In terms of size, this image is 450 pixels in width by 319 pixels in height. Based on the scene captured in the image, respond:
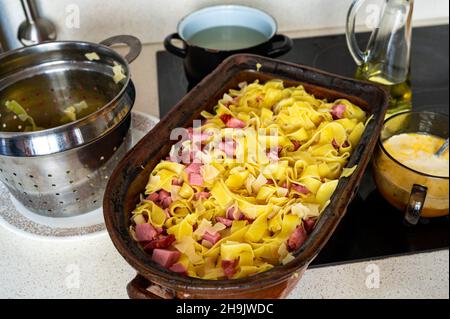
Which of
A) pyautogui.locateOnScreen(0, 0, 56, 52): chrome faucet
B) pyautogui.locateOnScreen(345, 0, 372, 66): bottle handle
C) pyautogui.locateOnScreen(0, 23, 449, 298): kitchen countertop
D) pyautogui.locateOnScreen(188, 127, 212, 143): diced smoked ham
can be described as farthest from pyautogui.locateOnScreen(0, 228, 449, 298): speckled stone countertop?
pyautogui.locateOnScreen(0, 0, 56, 52): chrome faucet

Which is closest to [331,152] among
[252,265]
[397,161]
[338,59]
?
[397,161]

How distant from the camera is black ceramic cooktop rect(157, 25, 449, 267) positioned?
30.5 inches

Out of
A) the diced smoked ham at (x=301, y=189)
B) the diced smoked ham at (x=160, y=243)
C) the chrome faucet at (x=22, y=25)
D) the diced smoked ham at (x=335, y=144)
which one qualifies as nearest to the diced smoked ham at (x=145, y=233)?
the diced smoked ham at (x=160, y=243)

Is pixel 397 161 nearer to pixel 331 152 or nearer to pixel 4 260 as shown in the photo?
pixel 331 152

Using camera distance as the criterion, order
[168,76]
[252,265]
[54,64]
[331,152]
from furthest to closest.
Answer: [168,76] < [54,64] < [331,152] < [252,265]

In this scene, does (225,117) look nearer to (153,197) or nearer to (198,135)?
(198,135)

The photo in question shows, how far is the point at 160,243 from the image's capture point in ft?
2.06

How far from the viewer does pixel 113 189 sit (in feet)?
2.12

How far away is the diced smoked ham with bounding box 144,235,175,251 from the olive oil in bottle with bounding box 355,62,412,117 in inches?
21.3

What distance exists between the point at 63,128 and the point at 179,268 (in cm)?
27

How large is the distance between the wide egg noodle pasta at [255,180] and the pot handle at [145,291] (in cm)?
4

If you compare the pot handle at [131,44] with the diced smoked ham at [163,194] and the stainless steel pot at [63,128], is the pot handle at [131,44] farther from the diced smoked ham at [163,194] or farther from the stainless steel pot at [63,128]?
the diced smoked ham at [163,194]

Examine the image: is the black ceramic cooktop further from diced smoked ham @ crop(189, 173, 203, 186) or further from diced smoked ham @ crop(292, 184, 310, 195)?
diced smoked ham @ crop(189, 173, 203, 186)
